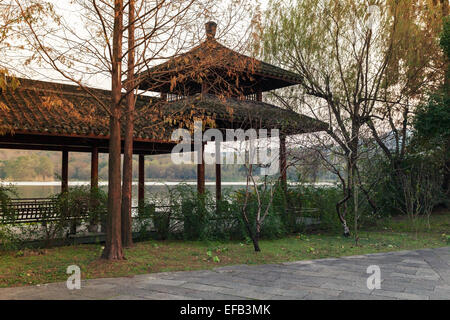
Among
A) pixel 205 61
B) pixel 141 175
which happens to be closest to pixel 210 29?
pixel 205 61

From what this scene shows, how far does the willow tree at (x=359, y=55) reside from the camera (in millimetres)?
13195

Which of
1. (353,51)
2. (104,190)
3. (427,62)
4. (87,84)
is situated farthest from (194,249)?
(427,62)

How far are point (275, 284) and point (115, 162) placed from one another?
Answer: 313 centimetres

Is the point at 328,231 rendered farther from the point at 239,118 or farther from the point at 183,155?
the point at 183,155

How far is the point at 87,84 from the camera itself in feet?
21.2

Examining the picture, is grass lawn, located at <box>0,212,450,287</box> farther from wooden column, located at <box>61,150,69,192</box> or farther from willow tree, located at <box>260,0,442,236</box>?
willow tree, located at <box>260,0,442,236</box>

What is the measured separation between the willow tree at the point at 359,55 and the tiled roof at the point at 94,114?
2.93 m

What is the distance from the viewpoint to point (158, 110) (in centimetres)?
709

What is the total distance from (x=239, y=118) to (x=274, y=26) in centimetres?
632

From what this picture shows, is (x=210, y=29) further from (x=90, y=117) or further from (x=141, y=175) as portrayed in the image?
(x=141, y=175)

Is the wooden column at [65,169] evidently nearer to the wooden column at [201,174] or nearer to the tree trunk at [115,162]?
the wooden column at [201,174]

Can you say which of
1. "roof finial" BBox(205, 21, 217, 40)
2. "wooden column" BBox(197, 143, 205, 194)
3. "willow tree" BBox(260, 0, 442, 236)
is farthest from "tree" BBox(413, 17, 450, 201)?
"roof finial" BBox(205, 21, 217, 40)

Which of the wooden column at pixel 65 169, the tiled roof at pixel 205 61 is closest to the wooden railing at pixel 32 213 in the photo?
the wooden column at pixel 65 169

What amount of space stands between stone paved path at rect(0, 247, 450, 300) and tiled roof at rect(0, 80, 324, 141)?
2.54 meters
